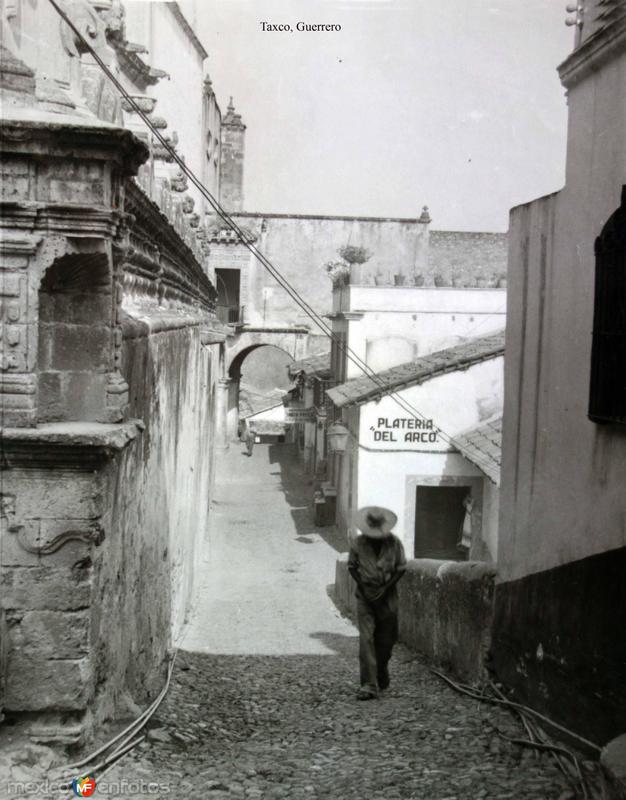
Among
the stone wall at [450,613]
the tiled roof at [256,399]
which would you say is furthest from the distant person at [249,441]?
the stone wall at [450,613]

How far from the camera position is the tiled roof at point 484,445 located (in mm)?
14367

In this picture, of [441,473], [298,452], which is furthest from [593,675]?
[298,452]

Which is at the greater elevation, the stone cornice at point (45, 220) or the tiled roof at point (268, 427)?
the stone cornice at point (45, 220)

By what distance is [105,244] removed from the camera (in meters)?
4.30

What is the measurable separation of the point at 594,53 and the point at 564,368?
181 centimetres

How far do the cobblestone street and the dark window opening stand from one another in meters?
25.2

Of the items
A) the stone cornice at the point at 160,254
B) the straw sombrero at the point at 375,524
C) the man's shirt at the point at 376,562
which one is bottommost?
the man's shirt at the point at 376,562

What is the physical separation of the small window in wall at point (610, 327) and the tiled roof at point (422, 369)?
36.8ft

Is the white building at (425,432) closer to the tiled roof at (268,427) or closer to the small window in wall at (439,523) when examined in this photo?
the small window in wall at (439,523)

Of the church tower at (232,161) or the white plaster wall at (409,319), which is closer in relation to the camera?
the white plaster wall at (409,319)

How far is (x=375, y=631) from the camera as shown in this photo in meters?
7.02

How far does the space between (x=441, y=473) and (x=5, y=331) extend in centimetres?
1378

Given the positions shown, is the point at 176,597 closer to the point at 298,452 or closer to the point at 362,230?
the point at 298,452

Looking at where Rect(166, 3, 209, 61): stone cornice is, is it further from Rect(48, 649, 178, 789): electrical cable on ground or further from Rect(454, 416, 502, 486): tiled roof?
Rect(48, 649, 178, 789): electrical cable on ground
